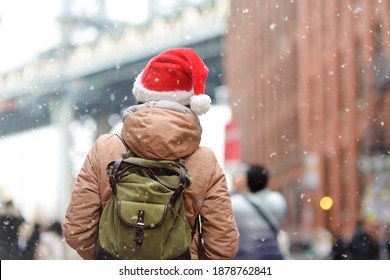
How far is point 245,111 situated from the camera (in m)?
72.0

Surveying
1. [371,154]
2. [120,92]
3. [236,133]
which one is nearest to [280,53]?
[371,154]

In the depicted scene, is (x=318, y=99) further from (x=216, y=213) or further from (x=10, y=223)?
(x=216, y=213)

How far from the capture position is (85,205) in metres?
2.70

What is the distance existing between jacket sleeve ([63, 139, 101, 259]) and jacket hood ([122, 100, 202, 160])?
0.14 meters

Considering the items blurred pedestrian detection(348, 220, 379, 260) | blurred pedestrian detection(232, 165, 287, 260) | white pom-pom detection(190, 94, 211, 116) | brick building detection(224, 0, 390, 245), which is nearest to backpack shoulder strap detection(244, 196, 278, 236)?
blurred pedestrian detection(232, 165, 287, 260)

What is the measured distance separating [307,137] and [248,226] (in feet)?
145

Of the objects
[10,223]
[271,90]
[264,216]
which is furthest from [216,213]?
[271,90]

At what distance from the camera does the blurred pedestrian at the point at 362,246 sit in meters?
7.11

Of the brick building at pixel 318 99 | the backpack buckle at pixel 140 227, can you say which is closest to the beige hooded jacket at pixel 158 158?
the backpack buckle at pixel 140 227

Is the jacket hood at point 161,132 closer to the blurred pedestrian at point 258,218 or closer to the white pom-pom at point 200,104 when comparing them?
the white pom-pom at point 200,104

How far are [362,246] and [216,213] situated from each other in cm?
487

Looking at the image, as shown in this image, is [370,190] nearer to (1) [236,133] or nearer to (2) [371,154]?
(2) [371,154]

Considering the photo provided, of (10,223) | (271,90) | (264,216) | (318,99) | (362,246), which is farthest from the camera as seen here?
(271,90)

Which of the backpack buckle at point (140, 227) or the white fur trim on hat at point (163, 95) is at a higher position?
the white fur trim on hat at point (163, 95)
